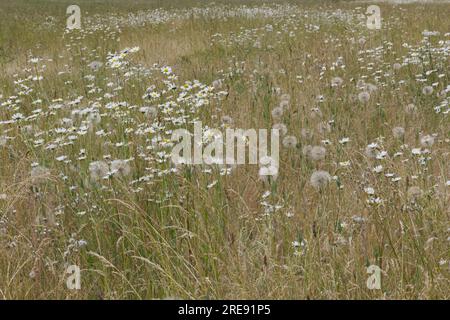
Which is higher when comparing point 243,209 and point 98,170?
point 98,170

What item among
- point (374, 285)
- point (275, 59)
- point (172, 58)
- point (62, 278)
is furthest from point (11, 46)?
point (374, 285)

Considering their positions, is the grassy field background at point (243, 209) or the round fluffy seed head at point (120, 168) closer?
the grassy field background at point (243, 209)

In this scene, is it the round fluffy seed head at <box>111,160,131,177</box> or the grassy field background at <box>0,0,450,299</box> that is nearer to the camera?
the grassy field background at <box>0,0,450,299</box>

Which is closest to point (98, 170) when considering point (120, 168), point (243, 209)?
point (120, 168)

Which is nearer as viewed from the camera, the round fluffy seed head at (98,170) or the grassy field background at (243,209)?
the grassy field background at (243,209)

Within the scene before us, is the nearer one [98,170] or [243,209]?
[243,209]

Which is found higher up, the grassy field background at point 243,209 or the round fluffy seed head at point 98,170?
the round fluffy seed head at point 98,170

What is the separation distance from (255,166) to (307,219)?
0.95 m

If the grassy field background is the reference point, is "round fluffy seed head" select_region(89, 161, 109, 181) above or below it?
above

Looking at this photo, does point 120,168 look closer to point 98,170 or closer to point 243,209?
point 98,170

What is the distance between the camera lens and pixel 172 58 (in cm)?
843

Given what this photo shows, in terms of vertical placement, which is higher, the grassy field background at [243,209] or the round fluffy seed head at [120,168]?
the round fluffy seed head at [120,168]

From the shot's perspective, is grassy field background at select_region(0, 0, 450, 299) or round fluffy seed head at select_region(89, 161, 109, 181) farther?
round fluffy seed head at select_region(89, 161, 109, 181)
